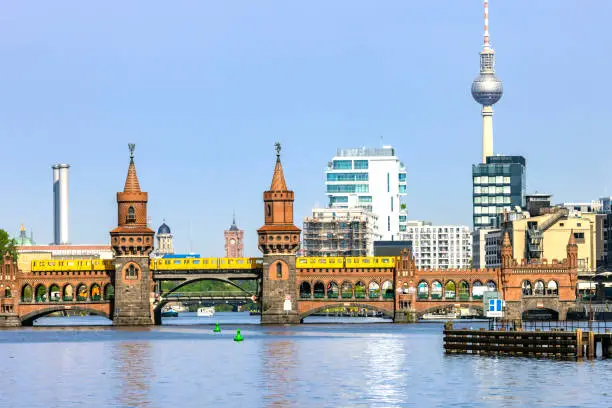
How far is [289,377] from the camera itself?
Answer: 12525 cm

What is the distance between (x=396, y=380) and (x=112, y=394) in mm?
23007

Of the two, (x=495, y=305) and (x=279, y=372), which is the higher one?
(x=495, y=305)

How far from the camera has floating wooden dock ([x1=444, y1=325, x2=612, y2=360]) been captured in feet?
449

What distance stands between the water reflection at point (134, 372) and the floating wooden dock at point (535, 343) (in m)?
29.8

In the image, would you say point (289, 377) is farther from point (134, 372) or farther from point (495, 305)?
point (495, 305)

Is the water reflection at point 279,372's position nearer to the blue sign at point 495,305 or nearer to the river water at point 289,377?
the river water at point 289,377

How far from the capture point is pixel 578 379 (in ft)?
386

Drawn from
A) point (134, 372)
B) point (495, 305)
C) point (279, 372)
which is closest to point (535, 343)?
point (495, 305)

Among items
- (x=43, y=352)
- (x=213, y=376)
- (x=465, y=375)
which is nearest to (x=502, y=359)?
(x=465, y=375)

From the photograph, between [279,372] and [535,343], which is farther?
[535,343]

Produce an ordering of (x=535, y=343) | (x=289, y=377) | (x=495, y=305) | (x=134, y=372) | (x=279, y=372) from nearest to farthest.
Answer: (x=289, y=377)
(x=279, y=372)
(x=134, y=372)
(x=535, y=343)
(x=495, y=305)

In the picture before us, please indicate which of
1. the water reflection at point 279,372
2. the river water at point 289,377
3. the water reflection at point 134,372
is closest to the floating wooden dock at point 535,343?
the river water at point 289,377

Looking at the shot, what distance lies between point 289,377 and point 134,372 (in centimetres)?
1461

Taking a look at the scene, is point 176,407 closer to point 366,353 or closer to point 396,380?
point 396,380
